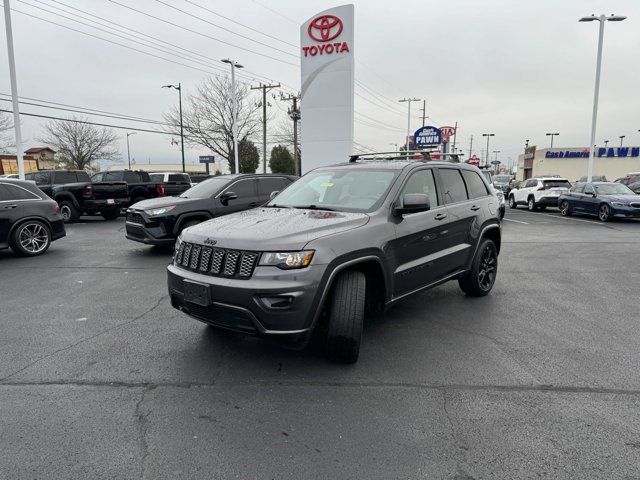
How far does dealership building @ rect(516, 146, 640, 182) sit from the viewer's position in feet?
176

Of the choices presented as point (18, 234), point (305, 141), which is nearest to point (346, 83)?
point (305, 141)

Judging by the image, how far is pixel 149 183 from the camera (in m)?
18.8

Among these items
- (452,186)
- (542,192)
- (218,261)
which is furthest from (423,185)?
(542,192)

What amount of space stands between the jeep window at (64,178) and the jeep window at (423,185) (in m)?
15.4

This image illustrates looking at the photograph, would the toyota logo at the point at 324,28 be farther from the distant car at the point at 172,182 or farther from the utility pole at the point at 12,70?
the utility pole at the point at 12,70

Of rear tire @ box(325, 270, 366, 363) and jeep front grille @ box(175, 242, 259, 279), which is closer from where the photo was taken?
jeep front grille @ box(175, 242, 259, 279)

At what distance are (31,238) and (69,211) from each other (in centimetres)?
690

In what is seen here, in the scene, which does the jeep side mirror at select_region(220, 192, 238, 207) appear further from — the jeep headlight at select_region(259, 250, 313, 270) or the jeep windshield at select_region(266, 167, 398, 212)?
the jeep headlight at select_region(259, 250, 313, 270)

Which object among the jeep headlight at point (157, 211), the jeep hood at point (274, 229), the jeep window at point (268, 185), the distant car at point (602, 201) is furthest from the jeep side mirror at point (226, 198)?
the distant car at point (602, 201)

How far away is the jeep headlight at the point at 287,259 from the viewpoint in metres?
3.37

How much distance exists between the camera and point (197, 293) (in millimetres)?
3602

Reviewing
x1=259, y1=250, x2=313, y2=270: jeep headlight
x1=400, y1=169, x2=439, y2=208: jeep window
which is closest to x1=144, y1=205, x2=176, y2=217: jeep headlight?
x1=400, y1=169, x2=439, y2=208: jeep window

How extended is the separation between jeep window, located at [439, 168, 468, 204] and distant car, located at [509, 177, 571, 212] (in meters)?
16.8

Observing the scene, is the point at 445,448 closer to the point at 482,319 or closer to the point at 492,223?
the point at 482,319
